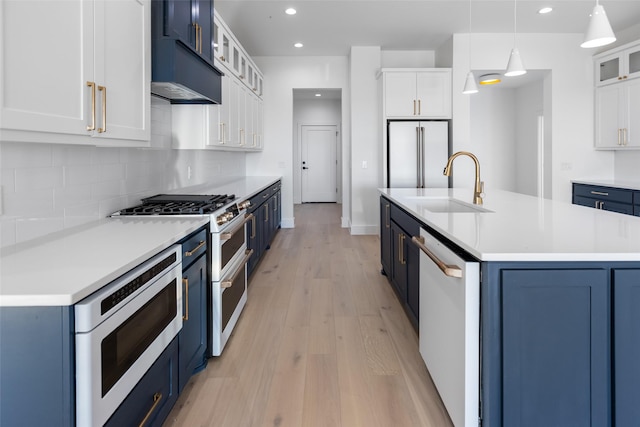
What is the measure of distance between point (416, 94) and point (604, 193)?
8.55 ft

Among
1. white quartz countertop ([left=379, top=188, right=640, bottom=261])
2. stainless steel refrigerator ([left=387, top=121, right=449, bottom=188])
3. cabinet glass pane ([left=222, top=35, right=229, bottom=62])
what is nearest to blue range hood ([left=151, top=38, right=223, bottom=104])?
cabinet glass pane ([left=222, top=35, right=229, bottom=62])

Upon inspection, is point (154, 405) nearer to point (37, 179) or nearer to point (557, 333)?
point (37, 179)

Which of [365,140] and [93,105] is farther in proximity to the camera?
[365,140]

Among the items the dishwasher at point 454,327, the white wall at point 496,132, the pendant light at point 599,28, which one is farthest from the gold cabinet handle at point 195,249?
the white wall at point 496,132

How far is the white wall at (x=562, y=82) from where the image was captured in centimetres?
560

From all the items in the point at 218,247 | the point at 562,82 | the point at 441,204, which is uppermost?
the point at 562,82

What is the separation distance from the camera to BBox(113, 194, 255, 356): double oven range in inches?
88.7

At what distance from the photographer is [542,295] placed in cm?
138

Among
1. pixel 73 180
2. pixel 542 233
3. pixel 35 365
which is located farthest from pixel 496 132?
pixel 35 365

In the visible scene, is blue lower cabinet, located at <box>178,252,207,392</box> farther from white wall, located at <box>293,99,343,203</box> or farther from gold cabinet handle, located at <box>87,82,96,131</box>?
white wall, located at <box>293,99,343,203</box>

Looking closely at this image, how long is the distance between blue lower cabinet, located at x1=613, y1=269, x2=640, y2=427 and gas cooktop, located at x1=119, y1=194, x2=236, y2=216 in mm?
1843

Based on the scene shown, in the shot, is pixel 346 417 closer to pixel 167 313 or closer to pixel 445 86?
pixel 167 313

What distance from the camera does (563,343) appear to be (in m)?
1.38

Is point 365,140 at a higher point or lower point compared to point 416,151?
higher
